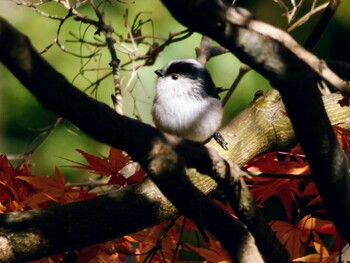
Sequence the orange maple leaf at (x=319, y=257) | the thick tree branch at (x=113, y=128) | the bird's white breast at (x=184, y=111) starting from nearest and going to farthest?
the thick tree branch at (x=113, y=128)
the orange maple leaf at (x=319, y=257)
the bird's white breast at (x=184, y=111)

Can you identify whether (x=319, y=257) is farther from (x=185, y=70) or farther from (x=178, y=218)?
(x=185, y=70)

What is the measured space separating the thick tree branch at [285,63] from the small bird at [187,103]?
2.70 ft

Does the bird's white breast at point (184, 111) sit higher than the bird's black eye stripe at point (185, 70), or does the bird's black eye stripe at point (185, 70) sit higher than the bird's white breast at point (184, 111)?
the bird's black eye stripe at point (185, 70)

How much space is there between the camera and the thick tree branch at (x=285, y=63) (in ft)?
3.41

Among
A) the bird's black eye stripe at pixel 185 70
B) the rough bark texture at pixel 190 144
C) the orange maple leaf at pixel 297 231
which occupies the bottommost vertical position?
the orange maple leaf at pixel 297 231

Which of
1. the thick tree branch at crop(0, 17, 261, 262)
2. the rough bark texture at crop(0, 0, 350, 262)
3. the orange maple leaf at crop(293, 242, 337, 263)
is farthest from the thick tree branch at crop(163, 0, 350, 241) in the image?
the orange maple leaf at crop(293, 242, 337, 263)

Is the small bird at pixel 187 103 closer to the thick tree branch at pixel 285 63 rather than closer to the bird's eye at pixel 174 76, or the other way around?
the bird's eye at pixel 174 76

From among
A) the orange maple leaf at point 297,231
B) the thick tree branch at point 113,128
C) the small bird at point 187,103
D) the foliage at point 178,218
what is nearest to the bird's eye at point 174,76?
the small bird at point 187,103

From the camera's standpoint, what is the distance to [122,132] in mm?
1104

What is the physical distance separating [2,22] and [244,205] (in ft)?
1.70

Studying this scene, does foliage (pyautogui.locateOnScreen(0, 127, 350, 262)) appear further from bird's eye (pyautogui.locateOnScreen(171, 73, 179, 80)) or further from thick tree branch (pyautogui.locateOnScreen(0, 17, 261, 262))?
bird's eye (pyautogui.locateOnScreen(171, 73, 179, 80))

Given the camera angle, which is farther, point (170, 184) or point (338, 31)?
point (338, 31)

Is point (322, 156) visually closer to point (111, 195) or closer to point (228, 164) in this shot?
point (228, 164)

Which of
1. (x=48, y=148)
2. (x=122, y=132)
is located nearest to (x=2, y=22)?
(x=122, y=132)
